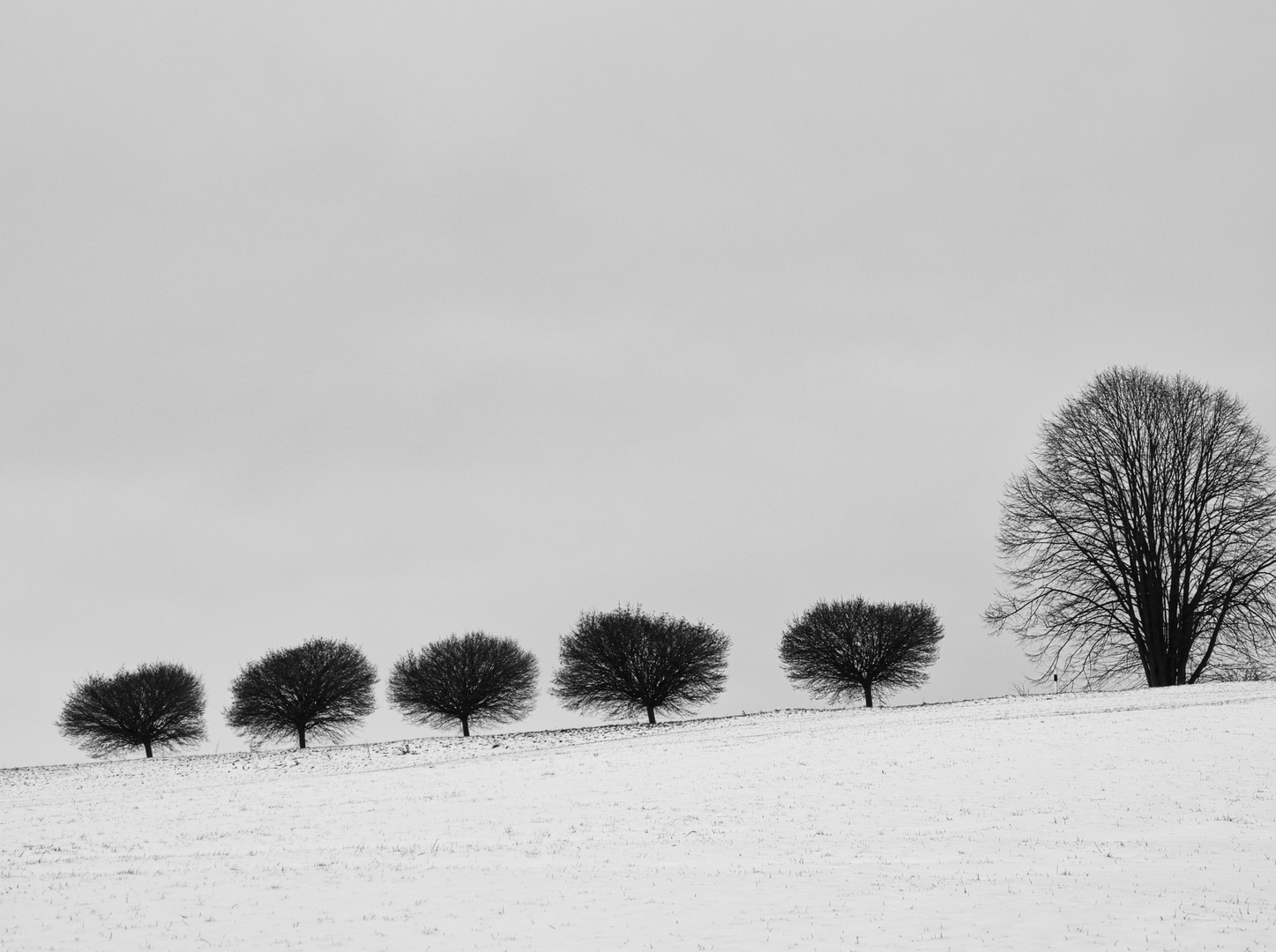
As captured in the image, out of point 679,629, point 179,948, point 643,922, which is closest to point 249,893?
point 179,948

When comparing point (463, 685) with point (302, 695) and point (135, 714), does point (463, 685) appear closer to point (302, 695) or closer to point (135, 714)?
point (302, 695)

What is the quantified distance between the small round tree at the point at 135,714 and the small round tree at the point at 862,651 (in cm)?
4057

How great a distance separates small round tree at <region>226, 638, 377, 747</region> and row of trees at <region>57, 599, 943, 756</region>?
0.25ft

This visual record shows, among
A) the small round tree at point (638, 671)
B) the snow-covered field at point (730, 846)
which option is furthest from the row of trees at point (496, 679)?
the snow-covered field at point (730, 846)

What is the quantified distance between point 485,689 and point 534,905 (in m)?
47.5

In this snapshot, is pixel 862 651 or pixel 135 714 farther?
pixel 135 714

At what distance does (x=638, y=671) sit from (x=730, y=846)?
37889mm

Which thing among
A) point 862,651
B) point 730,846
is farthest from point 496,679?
point 730,846

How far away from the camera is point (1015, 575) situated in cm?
3619

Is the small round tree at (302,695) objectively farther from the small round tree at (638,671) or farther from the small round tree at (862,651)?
the small round tree at (862,651)

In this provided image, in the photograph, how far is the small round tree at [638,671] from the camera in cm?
5416

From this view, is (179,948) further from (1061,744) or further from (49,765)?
(49,765)

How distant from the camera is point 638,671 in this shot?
178 feet

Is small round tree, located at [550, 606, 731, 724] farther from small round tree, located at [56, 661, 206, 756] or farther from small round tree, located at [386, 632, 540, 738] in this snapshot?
small round tree, located at [56, 661, 206, 756]
